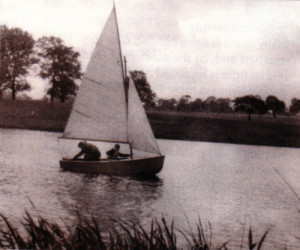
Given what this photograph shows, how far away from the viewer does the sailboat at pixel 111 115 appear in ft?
46.6

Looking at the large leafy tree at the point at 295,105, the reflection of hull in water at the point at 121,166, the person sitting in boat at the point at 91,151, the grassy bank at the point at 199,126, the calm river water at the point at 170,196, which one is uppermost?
the large leafy tree at the point at 295,105

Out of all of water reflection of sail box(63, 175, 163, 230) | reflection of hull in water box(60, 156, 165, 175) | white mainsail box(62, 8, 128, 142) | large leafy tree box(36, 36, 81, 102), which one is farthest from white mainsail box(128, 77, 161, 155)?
large leafy tree box(36, 36, 81, 102)

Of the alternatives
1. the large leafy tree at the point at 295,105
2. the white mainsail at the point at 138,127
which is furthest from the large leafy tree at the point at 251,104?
the white mainsail at the point at 138,127

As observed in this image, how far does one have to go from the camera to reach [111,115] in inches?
579

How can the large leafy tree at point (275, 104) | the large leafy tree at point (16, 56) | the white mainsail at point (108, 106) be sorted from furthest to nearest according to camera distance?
1. the white mainsail at point (108, 106)
2. the large leafy tree at point (16, 56)
3. the large leafy tree at point (275, 104)

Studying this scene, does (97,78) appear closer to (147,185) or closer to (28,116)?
(147,185)

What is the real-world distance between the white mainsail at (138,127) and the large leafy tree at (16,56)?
3.66 meters

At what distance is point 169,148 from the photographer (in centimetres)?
2670

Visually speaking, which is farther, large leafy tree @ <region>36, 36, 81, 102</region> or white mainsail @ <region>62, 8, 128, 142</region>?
white mainsail @ <region>62, 8, 128, 142</region>

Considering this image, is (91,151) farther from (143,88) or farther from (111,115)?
(143,88)

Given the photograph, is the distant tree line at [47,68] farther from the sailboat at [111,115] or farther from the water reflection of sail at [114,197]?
the water reflection of sail at [114,197]

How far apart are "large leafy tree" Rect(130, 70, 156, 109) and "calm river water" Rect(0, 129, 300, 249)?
102 inches

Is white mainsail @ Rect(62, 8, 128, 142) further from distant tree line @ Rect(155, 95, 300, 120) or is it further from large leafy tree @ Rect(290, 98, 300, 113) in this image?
large leafy tree @ Rect(290, 98, 300, 113)

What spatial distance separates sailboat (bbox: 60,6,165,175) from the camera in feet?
46.6
